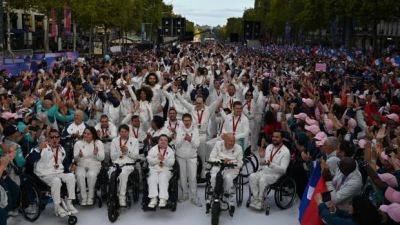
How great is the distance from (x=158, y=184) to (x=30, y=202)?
2061 millimetres

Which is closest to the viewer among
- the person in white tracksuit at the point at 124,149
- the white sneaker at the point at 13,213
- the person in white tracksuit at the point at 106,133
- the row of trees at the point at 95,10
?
the white sneaker at the point at 13,213

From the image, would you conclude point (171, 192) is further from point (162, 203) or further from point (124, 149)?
point (124, 149)

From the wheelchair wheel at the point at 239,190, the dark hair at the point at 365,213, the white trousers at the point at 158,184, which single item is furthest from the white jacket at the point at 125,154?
the dark hair at the point at 365,213

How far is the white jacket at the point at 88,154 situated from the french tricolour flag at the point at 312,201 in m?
3.57

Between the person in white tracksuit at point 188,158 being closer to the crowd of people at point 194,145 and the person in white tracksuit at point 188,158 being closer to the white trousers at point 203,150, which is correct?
the crowd of people at point 194,145

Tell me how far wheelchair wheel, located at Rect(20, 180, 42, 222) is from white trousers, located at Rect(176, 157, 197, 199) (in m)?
2.51

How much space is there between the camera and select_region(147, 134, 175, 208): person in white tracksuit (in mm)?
8609

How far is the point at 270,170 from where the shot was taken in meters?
8.98

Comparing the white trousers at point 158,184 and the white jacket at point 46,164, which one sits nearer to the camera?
the white jacket at point 46,164

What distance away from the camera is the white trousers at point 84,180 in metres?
8.86

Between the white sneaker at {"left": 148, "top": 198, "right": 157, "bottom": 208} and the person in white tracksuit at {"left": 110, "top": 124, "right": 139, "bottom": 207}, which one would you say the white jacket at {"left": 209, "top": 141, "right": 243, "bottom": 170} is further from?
the person in white tracksuit at {"left": 110, "top": 124, "right": 139, "bottom": 207}

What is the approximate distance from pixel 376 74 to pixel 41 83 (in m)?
12.6

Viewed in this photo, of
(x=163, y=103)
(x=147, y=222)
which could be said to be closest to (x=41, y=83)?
(x=163, y=103)

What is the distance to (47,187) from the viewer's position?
8.49 metres
